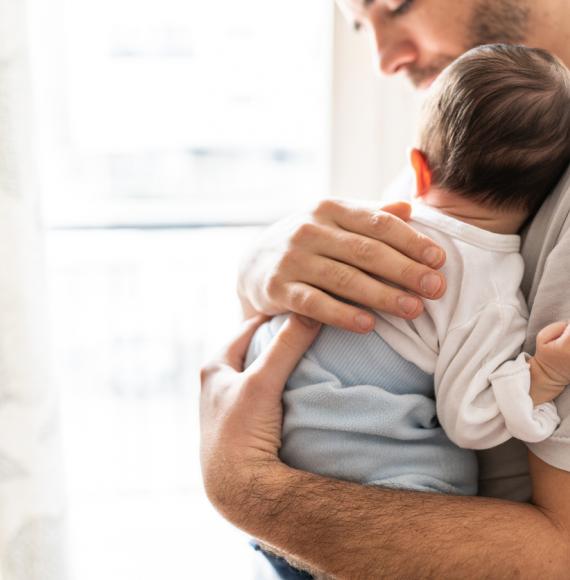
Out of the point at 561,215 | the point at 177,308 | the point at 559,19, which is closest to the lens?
the point at 561,215

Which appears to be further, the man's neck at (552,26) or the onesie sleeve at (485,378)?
the man's neck at (552,26)

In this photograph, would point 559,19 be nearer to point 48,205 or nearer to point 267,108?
point 267,108

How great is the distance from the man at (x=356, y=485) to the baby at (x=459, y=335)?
0.03 meters

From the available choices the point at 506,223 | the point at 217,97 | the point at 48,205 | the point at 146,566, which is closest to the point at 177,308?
the point at 48,205

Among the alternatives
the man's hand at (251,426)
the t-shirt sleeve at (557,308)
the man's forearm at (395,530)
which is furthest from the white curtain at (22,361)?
the t-shirt sleeve at (557,308)

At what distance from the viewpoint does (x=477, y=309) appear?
92cm

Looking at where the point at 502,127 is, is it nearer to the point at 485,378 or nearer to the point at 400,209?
the point at 400,209

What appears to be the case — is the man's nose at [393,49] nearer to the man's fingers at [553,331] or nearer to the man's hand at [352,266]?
the man's hand at [352,266]

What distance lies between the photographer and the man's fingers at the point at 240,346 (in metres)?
1.16

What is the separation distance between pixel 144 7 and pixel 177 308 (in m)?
0.74

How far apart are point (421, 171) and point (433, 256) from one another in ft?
0.43

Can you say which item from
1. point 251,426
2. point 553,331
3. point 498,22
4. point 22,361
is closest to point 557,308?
point 553,331

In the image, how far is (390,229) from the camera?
961mm

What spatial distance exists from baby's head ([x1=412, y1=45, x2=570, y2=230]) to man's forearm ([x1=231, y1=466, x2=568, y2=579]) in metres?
0.39
